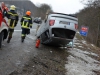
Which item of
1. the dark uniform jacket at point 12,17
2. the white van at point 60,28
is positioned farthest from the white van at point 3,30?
the white van at point 60,28

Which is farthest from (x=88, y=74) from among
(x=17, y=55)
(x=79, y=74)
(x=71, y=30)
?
(x=71, y=30)

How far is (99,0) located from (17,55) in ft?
55.8

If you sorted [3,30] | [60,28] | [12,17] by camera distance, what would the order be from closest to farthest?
[3,30], [60,28], [12,17]

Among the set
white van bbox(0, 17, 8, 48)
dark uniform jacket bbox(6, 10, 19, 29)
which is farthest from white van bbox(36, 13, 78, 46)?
white van bbox(0, 17, 8, 48)

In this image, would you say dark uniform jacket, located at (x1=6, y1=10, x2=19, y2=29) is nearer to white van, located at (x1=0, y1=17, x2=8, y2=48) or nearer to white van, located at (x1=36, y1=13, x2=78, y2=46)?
white van, located at (x1=0, y1=17, x2=8, y2=48)

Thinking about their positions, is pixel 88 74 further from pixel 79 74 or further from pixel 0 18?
pixel 0 18

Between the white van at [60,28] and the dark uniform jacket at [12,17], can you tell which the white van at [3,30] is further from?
the white van at [60,28]

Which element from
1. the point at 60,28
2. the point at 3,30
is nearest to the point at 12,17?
the point at 3,30

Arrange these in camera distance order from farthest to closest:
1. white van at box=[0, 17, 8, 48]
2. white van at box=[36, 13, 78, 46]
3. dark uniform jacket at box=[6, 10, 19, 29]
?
dark uniform jacket at box=[6, 10, 19, 29] → white van at box=[36, 13, 78, 46] → white van at box=[0, 17, 8, 48]

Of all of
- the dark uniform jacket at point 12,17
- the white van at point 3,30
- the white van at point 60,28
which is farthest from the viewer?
the dark uniform jacket at point 12,17

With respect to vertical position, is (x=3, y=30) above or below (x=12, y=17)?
below

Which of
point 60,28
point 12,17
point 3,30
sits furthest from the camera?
point 12,17

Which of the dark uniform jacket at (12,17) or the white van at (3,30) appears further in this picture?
the dark uniform jacket at (12,17)

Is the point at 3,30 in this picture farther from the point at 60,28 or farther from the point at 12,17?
the point at 60,28
